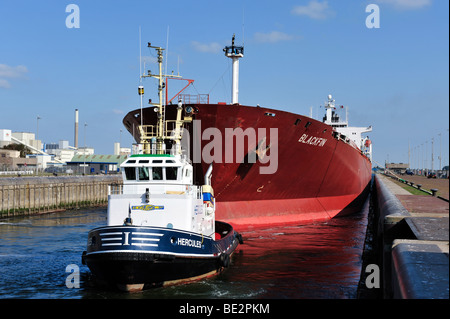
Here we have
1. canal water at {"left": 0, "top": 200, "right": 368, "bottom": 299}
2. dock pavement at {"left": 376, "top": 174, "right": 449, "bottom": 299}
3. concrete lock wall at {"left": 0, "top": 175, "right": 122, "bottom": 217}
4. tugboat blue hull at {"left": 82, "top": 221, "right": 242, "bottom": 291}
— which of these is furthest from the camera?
concrete lock wall at {"left": 0, "top": 175, "right": 122, "bottom": 217}

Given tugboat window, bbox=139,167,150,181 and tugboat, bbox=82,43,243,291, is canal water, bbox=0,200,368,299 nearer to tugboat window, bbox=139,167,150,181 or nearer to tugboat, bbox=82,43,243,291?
tugboat, bbox=82,43,243,291

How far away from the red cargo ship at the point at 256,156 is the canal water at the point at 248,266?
5.05 ft

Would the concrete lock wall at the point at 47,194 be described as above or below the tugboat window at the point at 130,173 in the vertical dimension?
below

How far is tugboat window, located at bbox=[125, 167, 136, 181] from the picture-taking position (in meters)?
17.0

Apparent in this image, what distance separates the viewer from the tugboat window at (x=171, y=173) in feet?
55.2

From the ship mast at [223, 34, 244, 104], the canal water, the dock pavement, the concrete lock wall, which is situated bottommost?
the canal water

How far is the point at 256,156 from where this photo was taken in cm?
2597

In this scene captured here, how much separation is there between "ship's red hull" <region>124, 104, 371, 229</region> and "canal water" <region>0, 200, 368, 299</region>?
1399 millimetres

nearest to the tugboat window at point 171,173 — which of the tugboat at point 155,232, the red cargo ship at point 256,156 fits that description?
the tugboat at point 155,232

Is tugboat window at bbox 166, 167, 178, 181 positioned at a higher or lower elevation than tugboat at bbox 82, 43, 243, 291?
higher

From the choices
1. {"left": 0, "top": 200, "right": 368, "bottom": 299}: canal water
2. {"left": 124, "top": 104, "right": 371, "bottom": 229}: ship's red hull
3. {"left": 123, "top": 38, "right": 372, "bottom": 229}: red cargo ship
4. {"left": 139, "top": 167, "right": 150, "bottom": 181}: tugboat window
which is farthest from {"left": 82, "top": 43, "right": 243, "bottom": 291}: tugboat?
{"left": 124, "top": 104, "right": 371, "bottom": 229}: ship's red hull

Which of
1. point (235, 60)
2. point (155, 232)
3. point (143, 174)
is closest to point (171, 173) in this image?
point (143, 174)

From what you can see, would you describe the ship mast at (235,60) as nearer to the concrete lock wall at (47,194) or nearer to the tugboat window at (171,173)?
the tugboat window at (171,173)
